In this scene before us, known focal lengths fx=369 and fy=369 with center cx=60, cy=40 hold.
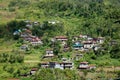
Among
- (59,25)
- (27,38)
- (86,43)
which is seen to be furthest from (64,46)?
(59,25)

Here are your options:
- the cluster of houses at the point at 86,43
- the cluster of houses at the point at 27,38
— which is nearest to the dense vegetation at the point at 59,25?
the cluster of houses at the point at 27,38

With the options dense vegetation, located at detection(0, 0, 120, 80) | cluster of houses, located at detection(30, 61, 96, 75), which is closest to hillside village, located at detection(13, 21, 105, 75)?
cluster of houses, located at detection(30, 61, 96, 75)

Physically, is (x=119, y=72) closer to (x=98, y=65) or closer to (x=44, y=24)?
(x=98, y=65)

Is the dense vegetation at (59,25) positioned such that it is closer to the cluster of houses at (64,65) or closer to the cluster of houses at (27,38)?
the cluster of houses at (27,38)

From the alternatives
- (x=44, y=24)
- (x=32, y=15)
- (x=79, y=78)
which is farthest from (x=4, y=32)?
(x=79, y=78)

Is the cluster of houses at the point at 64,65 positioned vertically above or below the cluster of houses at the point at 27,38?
below

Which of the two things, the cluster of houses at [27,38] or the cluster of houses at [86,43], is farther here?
the cluster of houses at [27,38]

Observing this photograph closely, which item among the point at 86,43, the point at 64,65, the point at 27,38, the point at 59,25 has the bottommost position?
the point at 64,65

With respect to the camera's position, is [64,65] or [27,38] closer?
[64,65]

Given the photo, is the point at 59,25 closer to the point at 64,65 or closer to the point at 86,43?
the point at 86,43

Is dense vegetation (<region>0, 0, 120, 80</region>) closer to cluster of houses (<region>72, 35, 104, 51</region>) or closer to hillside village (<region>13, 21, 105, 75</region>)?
hillside village (<region>13, 21, 105, 75</region>)
